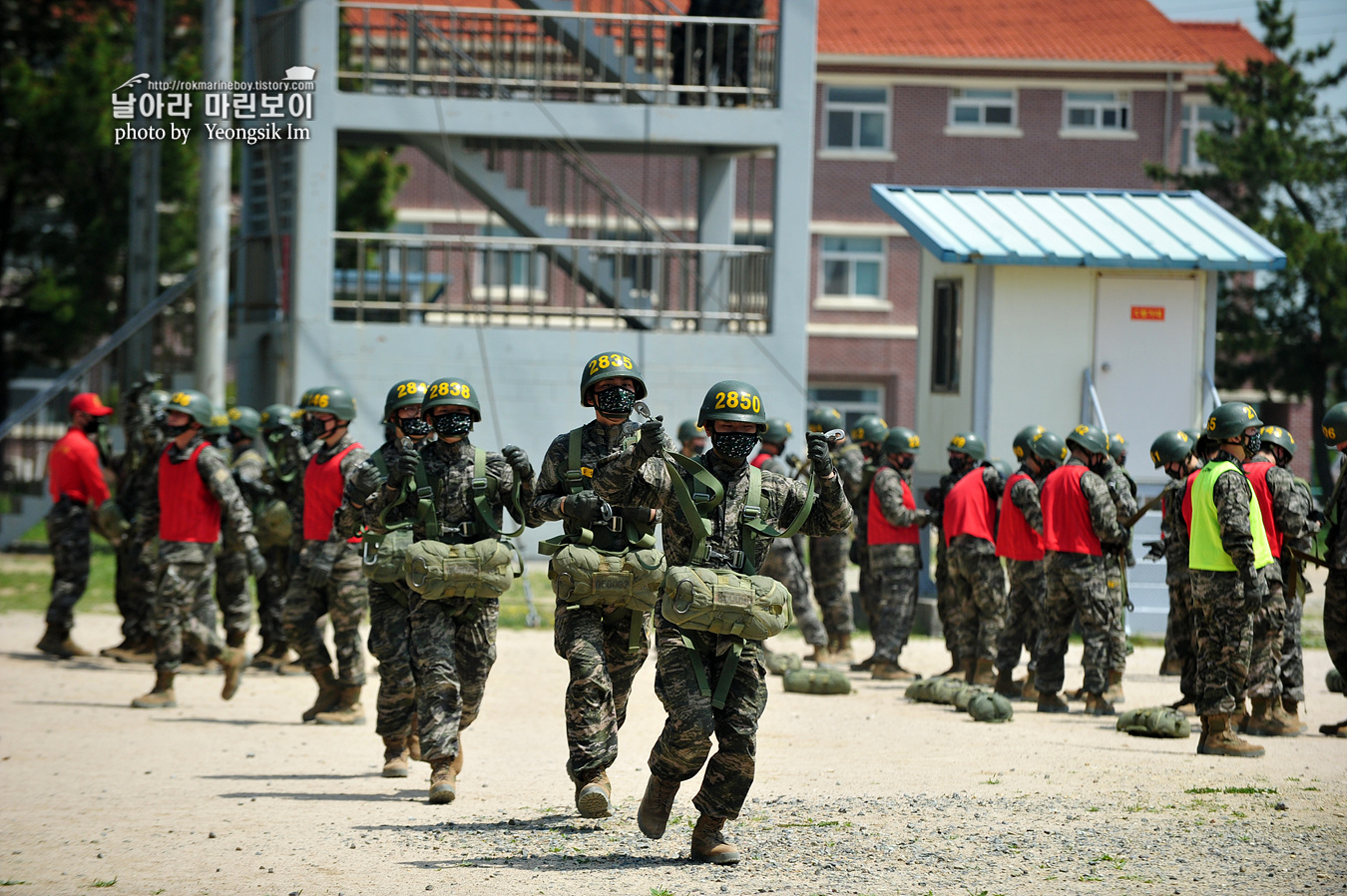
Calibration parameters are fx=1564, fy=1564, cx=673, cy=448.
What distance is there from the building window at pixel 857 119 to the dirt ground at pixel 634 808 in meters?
26.5

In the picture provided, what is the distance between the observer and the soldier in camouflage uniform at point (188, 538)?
36.0 feet

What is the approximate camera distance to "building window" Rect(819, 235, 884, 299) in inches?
1449

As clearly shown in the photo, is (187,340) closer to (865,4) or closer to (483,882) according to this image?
(483,882)

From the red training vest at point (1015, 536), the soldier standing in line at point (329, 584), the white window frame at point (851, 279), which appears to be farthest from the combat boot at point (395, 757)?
the white window frame at point (851, 279)

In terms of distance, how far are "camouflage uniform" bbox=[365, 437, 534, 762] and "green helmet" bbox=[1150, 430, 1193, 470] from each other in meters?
5.80

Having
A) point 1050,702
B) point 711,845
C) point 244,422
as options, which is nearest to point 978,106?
point 244,422

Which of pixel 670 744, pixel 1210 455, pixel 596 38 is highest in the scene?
pixel 596 38

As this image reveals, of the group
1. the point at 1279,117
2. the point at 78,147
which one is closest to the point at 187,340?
the point at 78,147

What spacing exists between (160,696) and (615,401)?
5319 millimetres

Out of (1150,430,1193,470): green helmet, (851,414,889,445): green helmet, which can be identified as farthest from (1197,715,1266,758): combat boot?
(851,414,889,445): green helmet

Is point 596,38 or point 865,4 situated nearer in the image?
point 596,38

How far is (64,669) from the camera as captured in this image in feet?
42.5

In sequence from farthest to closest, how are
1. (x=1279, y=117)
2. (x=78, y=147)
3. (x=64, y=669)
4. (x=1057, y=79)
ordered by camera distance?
(x=1057, y=79), (x=1279, y=117), (x=78, y=147), (x=64, y=669)

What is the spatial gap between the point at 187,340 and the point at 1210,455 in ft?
46.9
